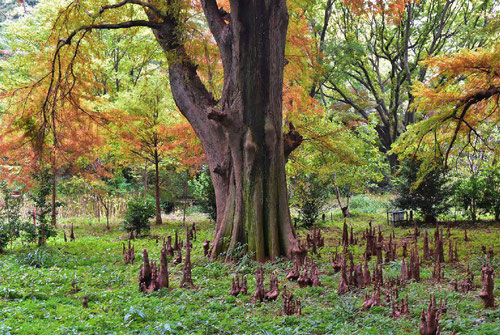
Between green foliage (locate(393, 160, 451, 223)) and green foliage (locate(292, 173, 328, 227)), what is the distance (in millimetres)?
2731

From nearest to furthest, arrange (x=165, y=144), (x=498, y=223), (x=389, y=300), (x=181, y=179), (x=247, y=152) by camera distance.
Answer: (x=389, y=300)
(x=247, y=152)
(x=498, y=223)
(x=165, y=144)
(x=181, y=179)

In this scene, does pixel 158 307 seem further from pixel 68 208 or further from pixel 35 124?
pixel 68 208


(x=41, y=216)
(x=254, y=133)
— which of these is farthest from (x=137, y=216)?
(x=254, y=133)

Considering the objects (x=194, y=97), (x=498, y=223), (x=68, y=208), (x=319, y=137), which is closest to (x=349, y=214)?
(x=498, y=223)

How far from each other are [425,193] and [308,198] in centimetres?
380

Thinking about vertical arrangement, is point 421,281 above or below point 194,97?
below

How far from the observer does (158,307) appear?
4.68m

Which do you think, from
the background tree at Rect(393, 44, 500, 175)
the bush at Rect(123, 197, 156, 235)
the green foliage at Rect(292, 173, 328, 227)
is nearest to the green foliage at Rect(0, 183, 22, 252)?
the bush at Rect(123, 197, 156, 235)

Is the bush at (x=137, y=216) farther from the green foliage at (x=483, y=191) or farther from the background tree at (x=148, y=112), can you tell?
the green foliage at (x=483, y=191)

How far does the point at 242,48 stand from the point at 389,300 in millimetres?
4955

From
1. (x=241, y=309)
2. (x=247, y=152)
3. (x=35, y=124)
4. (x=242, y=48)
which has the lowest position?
(x=241, y=309)

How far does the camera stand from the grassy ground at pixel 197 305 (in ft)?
12.7

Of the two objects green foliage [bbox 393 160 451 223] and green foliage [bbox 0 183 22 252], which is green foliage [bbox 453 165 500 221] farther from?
green foliage [bbox 0 183 22 252]

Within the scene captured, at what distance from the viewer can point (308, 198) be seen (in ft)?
43.9
